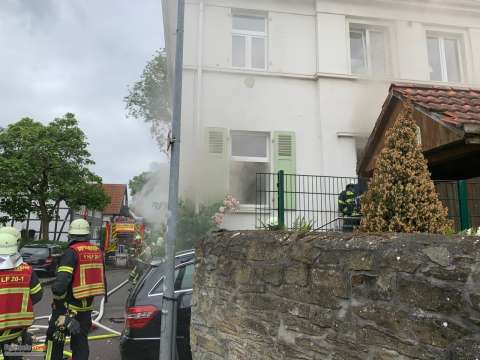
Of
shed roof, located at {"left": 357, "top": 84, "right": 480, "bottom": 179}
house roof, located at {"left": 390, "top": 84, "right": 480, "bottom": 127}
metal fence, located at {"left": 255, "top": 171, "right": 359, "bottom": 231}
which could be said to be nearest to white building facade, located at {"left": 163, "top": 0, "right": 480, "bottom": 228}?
metal fence, located at {"left": 255, "top": 171, "right": 359, "bottom": 231}

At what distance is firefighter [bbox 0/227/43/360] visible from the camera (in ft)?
14.0

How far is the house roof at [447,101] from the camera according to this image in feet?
14.4

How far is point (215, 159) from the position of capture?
9484 millimetres

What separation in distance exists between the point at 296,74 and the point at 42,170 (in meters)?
17.3

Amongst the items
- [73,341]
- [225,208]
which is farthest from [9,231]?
[225,208]

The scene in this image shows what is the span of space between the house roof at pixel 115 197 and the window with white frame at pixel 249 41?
33796 millimetres

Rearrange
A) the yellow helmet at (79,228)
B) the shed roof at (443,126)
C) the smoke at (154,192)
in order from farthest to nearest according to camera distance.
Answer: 1. the smoke at (154,192)
2. the yellow helmet at (79,228)
3. the shed roof at (443,126)

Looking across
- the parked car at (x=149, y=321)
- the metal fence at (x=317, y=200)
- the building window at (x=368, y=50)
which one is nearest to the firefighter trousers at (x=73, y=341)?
the parked car at (x=149, y=321)

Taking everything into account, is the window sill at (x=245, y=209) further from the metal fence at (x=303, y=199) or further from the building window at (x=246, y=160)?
the metal fence at (x=303, y=199)

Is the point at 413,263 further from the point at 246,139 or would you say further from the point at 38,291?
the point at 246,139

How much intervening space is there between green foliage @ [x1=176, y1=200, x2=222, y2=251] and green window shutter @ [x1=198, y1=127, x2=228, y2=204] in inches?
26.0

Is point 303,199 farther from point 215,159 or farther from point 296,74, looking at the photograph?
point 296,74

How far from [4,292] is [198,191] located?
17.5ft

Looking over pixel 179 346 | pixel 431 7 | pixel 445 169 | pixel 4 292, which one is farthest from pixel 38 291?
pixel 431 7
